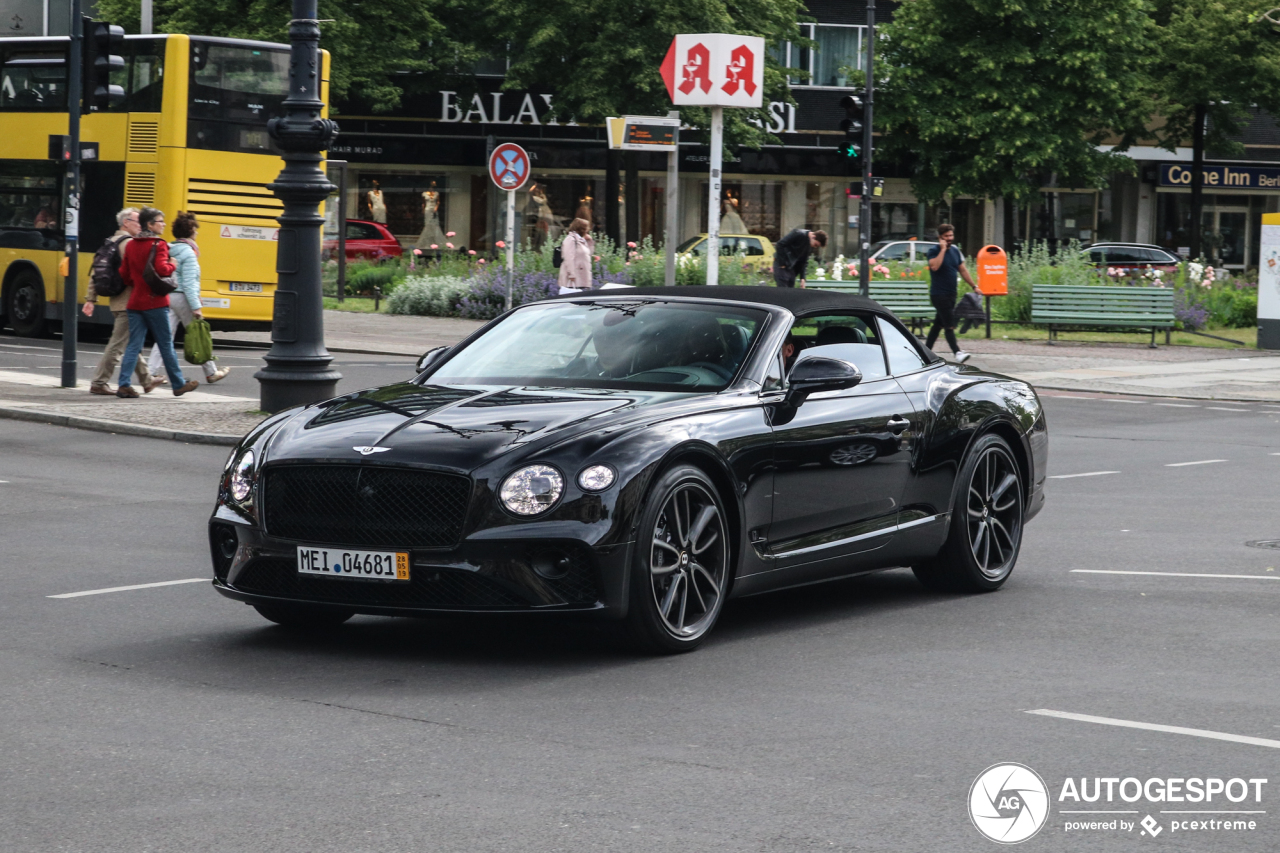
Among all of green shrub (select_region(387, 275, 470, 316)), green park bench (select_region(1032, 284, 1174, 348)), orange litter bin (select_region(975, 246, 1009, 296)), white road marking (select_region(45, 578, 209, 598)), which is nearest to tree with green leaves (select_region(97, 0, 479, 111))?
green shrub (select_region(387, 275, 470, 316))

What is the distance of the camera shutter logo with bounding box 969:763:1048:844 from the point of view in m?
4.92

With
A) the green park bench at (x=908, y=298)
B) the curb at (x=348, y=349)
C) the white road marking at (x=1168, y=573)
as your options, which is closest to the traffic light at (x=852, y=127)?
the green park bench at (x=908, y=298)

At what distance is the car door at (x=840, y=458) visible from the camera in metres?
7.79

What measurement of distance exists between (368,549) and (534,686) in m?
0.78

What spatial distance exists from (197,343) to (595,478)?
12377 millimetres

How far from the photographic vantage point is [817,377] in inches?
306

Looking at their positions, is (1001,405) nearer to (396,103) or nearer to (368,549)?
(368,549)

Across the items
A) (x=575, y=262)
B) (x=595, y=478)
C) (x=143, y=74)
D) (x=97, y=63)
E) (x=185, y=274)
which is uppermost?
(x=143, y=74)

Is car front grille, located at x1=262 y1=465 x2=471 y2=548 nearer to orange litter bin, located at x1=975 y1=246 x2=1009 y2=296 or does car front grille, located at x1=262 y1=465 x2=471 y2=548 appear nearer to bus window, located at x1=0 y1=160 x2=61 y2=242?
bus window, located at x1=0 y1=160 x2=61 y2=242

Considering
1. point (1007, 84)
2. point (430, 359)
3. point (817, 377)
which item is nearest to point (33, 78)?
point (430, 359)

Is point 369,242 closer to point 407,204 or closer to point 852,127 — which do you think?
point 407,204

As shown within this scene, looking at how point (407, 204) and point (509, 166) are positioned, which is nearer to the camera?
point (509, 166)

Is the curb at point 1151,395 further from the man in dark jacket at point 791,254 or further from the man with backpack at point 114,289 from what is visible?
the man with backpack at point 114,289

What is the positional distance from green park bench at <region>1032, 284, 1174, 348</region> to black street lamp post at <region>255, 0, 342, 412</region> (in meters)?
18.5
